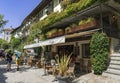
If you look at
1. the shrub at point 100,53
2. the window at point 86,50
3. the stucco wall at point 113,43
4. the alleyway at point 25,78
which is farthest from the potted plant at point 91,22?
the alleyway at point 25,78

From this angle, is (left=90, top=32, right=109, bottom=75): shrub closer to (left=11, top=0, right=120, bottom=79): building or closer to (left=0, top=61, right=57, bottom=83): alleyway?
(left=11, top=0, right=120, bottom=79): building

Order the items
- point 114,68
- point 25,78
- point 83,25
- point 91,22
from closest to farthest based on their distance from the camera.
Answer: point 114,68 → point 91,22 → point 25,78 → point 83,25

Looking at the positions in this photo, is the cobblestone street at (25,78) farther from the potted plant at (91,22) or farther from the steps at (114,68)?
the potted plant at (91,22)

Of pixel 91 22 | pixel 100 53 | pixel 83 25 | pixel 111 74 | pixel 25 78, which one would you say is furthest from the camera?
pixel 83 25

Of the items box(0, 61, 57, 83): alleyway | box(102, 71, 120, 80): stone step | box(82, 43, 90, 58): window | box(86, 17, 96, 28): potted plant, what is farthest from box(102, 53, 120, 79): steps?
box(82, 43, 90, 58): window

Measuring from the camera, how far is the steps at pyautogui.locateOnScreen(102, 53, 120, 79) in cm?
1062

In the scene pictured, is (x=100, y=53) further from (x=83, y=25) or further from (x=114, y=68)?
(x=83, y=25)

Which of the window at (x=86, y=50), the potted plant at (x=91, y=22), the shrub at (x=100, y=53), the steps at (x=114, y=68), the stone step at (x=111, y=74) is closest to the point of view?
the stone step at (x=111, y=74)

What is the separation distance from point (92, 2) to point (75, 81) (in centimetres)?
525

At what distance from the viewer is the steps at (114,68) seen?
34.9 ft

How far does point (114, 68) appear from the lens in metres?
11.1

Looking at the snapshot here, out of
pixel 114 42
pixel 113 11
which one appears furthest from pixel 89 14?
pixel 114 42

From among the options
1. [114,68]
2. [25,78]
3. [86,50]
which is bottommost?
[25,78]

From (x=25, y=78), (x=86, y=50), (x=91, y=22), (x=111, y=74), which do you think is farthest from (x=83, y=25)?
(x=25, y=78)
